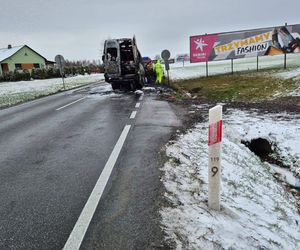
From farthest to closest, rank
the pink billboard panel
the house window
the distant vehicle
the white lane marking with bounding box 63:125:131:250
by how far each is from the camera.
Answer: the house window, the pink billboard panel, the distant vehicle, the white lane marking with bounding box 63:125:131:250

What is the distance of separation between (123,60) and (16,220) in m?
16.1

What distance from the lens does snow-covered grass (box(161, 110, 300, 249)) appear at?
3.01 m

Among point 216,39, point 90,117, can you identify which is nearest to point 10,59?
point 216,39

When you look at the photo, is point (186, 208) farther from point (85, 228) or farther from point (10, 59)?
Result: point (10, 59)

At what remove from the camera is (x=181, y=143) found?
606 cm

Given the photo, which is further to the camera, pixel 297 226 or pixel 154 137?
pixel 154 137

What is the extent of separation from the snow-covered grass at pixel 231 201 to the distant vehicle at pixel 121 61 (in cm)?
1223

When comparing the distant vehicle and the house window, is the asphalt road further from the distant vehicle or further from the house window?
the house window

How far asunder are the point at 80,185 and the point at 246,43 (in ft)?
82.2

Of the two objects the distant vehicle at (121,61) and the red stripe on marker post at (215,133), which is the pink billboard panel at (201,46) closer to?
the distant vehicle at (121,61)

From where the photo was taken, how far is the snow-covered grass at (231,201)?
9.86ft

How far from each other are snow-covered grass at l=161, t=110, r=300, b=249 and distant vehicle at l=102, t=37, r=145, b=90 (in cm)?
1223

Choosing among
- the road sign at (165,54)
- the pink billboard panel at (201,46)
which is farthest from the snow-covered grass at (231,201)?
the pink billboard panel at (201,46)

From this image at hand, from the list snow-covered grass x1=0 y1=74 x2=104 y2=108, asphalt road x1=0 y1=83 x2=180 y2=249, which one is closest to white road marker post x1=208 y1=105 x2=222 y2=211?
asphalt road x1=0 y1=83 x2=180 y2=249
